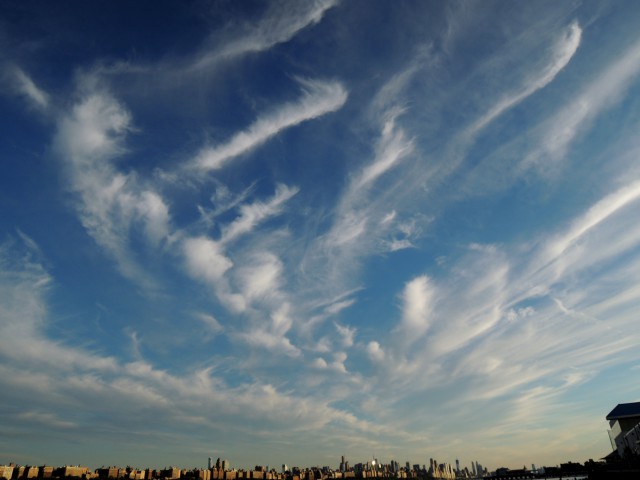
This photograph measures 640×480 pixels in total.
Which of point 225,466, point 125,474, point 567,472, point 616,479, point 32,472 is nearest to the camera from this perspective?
point 616,479

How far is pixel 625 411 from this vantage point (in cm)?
11581

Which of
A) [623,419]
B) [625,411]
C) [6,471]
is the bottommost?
[6,471]

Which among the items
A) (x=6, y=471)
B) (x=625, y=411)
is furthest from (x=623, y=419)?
(x=6, y=471)

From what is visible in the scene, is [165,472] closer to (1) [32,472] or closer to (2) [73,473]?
(2) [73,473]

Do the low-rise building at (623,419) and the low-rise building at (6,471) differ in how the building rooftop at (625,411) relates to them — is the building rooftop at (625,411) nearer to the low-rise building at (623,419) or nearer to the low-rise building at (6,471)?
the low-rise building at (623,419)

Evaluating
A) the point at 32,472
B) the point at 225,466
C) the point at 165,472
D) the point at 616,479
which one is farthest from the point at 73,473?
the point at 616,479

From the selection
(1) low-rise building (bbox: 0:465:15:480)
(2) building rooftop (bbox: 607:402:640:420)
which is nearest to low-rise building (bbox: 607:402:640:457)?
(2) building rooftop (bbox: 607:402:640:420)

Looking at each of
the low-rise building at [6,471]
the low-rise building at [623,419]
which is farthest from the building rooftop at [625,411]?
the low-rise building at [6,471]

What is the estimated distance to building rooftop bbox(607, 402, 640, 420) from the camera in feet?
368

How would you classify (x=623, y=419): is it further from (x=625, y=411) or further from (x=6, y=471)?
(x=6, y=471)

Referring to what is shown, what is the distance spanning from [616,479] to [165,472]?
5030 inches

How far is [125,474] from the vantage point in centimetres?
12250

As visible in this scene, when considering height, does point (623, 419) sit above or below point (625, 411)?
below

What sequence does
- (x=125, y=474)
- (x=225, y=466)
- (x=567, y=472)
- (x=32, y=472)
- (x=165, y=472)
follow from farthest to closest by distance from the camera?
(x=225, y=466)
(x=567, y=472)
(x=165, y=472)
(x=125, y=474)
(x=32, y=472)
